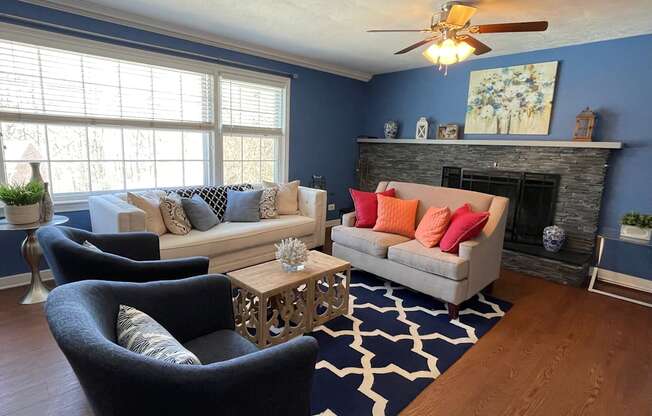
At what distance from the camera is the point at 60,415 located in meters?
1.66

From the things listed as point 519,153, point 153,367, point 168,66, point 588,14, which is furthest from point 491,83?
point 153,367

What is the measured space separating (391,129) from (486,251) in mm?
2785

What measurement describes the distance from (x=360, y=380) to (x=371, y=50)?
3485 mm

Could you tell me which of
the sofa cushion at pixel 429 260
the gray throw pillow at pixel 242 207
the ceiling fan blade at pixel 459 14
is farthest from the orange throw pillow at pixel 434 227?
the gray throw pillow at pixel 242 207

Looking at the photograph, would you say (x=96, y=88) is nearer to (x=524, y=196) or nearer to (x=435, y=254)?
(x=435, y=254)

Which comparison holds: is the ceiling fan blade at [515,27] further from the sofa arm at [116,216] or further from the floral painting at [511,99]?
the sofa arm at [116,216]

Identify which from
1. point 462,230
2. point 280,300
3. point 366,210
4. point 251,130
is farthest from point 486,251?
point 251,130

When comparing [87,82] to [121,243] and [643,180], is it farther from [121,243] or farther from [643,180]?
[643,180]

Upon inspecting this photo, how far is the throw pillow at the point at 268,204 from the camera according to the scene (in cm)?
385

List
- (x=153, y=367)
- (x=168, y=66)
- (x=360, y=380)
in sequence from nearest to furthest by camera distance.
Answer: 1. (x=153, y=367)
2. (x=360, y=380)
3. (x=168, y=66)

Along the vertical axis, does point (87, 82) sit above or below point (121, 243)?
above

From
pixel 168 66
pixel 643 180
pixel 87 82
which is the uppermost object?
pixel 168 66

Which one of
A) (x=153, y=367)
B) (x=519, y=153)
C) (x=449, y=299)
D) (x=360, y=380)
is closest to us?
(x=153, y=367)

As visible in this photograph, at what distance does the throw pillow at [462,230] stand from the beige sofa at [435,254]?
50 millimetres
